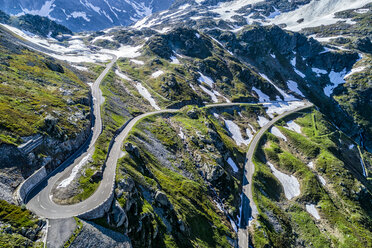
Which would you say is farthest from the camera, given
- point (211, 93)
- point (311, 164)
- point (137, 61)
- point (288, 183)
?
point (137, 61)

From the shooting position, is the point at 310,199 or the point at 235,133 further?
the point at 235,133

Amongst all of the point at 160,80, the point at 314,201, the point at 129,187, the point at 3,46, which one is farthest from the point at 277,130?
the point at 3,46

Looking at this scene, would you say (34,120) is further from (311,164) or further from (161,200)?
(311,164)

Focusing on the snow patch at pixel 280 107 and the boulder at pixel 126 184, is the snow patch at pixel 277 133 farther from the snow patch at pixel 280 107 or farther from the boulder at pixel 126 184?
the boulder at pixel 126 184

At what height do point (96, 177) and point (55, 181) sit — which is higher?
point (55, 181)

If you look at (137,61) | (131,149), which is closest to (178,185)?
(131,149)

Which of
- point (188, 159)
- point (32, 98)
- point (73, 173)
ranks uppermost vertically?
point (32, 98)

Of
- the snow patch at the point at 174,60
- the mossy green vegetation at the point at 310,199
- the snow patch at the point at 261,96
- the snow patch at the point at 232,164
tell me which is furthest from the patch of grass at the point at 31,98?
the snow patch at the point at 261,96
